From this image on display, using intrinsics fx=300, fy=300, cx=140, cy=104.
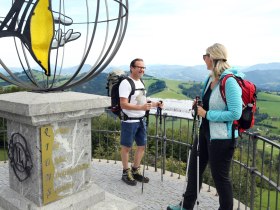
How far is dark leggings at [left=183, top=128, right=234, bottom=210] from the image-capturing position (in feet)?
10.6

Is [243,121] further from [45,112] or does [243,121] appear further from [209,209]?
[45,112]

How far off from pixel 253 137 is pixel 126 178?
2234 mm

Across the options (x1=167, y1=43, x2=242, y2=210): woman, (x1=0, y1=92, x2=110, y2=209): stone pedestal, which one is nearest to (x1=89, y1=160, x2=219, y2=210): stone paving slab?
(x1=167, y1=43, x2=242, y2=210): woman

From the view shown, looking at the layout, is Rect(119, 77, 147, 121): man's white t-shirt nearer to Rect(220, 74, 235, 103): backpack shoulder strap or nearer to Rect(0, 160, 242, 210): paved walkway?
Rect(0, 160, 242, 210): paved walkway

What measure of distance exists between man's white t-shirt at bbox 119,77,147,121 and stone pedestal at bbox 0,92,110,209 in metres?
1.05

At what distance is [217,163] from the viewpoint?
3.27 metres

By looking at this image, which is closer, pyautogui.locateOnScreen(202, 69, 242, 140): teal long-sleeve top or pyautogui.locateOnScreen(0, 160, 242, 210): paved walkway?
pyautogui.locateOnScreen(202, 69, 242, 140): teal long-sleeve top

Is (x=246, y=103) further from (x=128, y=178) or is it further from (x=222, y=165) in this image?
(x=128, y=178)

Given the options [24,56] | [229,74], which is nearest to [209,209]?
[229,74]

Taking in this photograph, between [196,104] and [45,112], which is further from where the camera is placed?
[196,104]

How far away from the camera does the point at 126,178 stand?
5047 millimetres

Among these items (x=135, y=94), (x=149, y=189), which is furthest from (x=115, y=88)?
(x=149, y=189)

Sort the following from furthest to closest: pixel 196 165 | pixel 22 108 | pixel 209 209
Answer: pixel 209 209
pixel 196 165
pixel 22 108

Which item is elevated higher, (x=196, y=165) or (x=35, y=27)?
(x=35, y=27)
